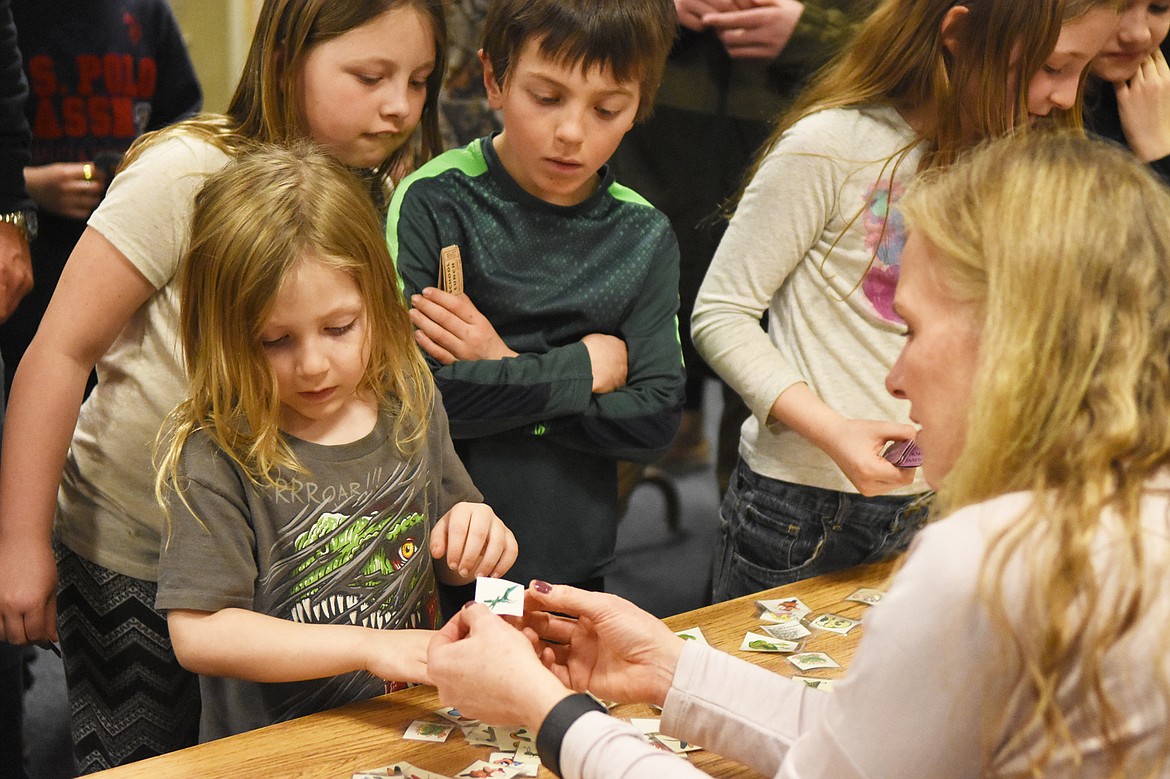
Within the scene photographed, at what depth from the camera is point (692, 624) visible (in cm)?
178

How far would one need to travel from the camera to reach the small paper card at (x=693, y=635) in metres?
1.72

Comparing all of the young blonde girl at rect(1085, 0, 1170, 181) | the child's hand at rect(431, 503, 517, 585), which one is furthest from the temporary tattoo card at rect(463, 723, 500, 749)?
the young blonde girl at rect(1085, 0, 1170, 181)

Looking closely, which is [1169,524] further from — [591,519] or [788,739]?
[591,519]

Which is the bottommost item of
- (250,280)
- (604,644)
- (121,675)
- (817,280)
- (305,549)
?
(121,675)

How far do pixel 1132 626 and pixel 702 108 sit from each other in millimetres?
2561

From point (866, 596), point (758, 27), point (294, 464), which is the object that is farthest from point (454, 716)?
point (758, 27)

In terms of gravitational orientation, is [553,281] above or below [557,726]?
above

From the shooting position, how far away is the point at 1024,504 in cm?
100

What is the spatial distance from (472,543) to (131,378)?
0.65m

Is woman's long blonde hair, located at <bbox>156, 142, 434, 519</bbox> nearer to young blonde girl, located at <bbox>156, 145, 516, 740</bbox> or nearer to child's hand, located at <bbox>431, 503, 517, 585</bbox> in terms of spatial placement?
young blonde girl, located at <bbox>156, 145, 516, 740</bbox>

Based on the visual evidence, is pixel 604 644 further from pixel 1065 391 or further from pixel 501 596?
pixel 1065 391

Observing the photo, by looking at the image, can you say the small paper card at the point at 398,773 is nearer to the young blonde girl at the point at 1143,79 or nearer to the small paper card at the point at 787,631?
the small paper card at the point at 787,631

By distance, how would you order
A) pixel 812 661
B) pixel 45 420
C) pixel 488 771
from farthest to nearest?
1. pixel 45 420
2. pixel 812 661
3. pixel 488 771

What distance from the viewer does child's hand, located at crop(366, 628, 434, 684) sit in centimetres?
148
